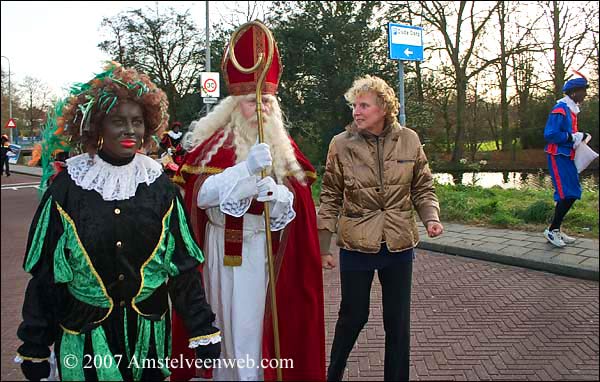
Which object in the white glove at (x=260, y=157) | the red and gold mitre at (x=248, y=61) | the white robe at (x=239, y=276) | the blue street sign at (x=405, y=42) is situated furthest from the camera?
the blue street sign at (x=405, y=42)

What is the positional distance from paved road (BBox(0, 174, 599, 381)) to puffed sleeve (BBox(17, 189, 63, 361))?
48 cm

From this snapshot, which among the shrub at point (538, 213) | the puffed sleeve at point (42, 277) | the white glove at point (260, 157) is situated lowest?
the shrub at point (538, 213)

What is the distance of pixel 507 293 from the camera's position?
17.2 feet

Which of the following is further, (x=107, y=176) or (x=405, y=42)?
(x=405, y=42)

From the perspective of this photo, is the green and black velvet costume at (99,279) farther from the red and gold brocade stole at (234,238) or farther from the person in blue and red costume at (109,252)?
the red and gold brocade stole at (234,238)

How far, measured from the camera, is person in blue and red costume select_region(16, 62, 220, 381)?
1990 millimetres

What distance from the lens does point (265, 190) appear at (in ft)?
8.57

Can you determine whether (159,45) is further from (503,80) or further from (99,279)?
(99,279)

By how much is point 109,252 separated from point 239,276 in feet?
2.76

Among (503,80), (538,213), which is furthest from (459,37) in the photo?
(538,213)

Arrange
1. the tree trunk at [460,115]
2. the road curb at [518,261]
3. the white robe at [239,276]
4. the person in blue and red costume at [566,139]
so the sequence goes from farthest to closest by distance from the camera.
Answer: the tree trunk at [460,115] < the person in blue and red costume at [566,139] < the road curb at [518,261] < the white robe at [239,276]

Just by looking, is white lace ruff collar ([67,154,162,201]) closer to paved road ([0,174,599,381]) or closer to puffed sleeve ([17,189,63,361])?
puffed sleeve ([17,189,63,361])

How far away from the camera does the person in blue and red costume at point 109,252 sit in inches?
78.4

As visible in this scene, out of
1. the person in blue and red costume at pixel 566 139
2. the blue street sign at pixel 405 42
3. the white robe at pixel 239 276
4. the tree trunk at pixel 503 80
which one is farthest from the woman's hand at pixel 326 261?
the tree trunk at pixel 503 80
